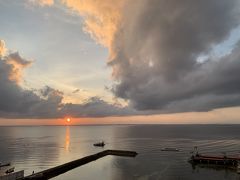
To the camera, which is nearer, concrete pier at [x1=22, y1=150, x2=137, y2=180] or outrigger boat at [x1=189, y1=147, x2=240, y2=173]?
concrete pier at [x1=22, y1=150, x2=137, y2=180]

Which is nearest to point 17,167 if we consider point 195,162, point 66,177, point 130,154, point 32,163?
point 32,163

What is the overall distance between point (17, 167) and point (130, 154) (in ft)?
164

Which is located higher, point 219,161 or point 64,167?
point 64,167

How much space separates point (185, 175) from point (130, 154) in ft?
141

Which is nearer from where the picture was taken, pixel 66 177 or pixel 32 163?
pixel 66 177

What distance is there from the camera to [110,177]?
2923 inches

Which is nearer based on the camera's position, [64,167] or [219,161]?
[64,167]

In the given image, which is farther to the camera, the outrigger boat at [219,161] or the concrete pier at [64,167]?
the outrigger boat at [219,161]

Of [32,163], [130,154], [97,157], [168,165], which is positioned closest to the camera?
[168,165]

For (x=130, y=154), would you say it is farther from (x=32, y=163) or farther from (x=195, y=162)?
(x=32, y=163)

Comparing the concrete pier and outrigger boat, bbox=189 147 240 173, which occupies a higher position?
the concrete pier

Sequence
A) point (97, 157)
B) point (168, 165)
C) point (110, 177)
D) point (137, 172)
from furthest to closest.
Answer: point (97, 157), point (168, 165), point (137, 172), point (110, 177)

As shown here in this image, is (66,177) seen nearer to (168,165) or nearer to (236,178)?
(168,165)

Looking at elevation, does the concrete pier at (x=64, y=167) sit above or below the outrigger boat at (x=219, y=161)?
above
